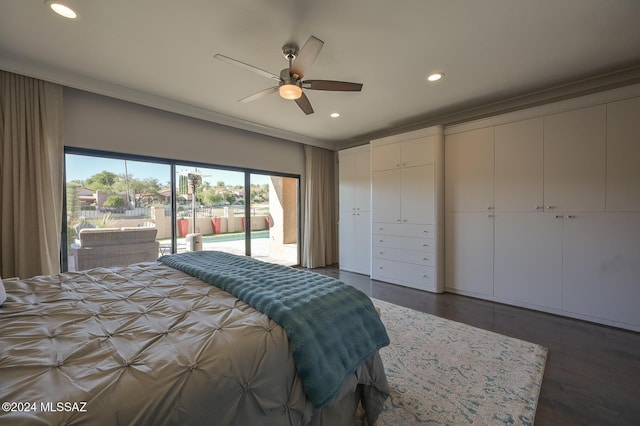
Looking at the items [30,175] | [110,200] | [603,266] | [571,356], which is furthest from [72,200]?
[603,266]

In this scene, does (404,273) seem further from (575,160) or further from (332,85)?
(332,85)

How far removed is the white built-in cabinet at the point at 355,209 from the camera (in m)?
4.80

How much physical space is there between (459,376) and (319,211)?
3.86 m

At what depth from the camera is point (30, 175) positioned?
2.59 meters

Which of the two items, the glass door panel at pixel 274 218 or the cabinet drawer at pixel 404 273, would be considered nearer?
the cabinet drawer at pixel 404 273

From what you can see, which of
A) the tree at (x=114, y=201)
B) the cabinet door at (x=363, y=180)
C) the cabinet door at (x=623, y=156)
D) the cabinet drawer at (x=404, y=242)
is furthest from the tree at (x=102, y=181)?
the cabinet door at (x=623, y=156)

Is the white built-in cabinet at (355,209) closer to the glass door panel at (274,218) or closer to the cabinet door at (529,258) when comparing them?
the glass door panel at (274,218)

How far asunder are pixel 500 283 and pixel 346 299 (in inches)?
113

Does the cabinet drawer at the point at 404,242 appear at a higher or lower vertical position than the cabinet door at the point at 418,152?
lower

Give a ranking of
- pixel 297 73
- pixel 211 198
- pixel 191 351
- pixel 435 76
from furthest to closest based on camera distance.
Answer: pixel 211 198 → pixel 435 76 → pixel 297 73 → pixel 191 351

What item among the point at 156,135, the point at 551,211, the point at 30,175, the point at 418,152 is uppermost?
the point at 156,135

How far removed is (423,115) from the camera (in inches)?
155

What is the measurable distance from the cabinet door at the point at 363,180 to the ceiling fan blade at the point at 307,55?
2897 millimetres

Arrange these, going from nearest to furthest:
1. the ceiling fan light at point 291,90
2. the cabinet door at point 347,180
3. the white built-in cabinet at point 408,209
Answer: the ceiling fan light at point 291,90 → the white built-in cabinet at point 408,209 → the cabinet door at point 347,180
